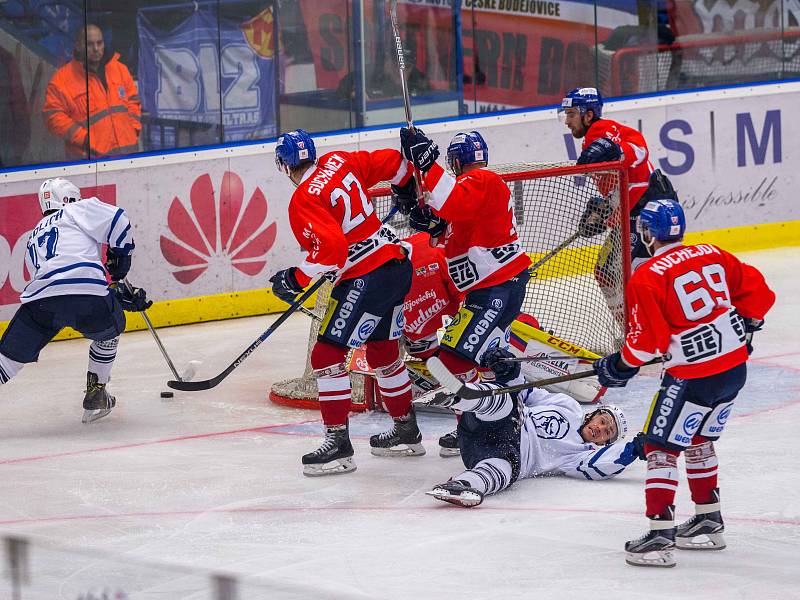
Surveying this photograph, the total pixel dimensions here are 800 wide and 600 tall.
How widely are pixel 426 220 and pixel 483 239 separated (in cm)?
24

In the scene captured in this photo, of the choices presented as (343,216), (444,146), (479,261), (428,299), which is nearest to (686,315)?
(479,261)

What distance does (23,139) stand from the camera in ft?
26.0

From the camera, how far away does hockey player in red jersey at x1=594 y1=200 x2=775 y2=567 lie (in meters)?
3.99

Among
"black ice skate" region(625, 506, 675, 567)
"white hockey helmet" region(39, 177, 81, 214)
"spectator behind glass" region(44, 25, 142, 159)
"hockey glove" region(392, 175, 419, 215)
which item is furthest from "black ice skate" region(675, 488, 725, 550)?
"spectator behind glass" region(44, 25, 142, 159)

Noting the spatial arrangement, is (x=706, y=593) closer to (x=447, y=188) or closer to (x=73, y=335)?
(x=447, y=188)

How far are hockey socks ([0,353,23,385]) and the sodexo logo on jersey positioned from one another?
235 centimetres

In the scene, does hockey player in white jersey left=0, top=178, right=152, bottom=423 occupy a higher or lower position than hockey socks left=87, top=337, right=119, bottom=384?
higher

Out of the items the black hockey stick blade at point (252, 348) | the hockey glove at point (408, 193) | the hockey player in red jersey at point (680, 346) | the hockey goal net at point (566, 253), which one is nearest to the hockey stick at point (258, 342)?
the black hockey stick blade at point (252, 348)

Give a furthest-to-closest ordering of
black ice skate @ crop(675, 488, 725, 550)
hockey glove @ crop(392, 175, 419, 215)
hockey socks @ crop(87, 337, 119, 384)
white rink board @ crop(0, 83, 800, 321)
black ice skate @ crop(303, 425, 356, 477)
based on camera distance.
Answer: white rink board @ crop(0, 83, 800, 321), hockey socks @ crop(87, 337, 119, 384), hockey glove @ crop(392, 175, 419, 215), black ice skate @ crop(303, 425, 356, 477), black ice skate @ crop(675, 488, 725, 550)

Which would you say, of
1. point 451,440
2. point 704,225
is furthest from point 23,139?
point 704,225

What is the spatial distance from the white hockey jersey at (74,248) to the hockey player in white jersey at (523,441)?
1.75 metres

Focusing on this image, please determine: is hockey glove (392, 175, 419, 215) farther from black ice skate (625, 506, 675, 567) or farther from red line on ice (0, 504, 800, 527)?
black ice skate (625, 506, 675, 567)

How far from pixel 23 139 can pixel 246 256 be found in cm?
142

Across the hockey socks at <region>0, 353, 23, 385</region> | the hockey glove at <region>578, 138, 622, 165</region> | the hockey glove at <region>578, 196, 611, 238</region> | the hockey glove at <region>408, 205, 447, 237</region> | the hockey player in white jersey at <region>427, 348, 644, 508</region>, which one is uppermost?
the hockey glove at <region>578, 138, 622, 165</region>
